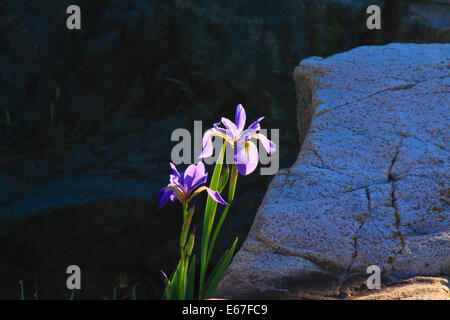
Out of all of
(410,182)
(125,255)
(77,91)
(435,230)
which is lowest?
(125,255)

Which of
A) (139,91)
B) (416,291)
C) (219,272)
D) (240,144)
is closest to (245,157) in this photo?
(240,144)

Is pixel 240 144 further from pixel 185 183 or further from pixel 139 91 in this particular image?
pixel 139 91

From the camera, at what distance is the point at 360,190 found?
2.28 m

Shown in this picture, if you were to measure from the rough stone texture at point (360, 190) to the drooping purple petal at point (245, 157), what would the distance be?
0.47 meters

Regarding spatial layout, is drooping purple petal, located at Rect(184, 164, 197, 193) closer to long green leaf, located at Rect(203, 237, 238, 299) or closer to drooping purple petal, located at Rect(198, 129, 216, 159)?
drooping purple petal, located at Rect(198, 129, 216, 159)

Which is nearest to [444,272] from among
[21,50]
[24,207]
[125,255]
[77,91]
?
[125,255]

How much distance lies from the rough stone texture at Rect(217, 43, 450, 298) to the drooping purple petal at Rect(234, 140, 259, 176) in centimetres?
47

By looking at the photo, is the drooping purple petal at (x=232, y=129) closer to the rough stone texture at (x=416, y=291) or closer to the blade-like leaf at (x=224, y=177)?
the blade-like leaf at (x=224, y=177)

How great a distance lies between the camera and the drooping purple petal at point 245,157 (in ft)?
5.60

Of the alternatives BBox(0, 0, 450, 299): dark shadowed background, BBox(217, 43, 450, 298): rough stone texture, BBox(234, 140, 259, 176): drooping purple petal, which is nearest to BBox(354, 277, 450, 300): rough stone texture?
BBox(217, 43, 450, 298): rough stone texture

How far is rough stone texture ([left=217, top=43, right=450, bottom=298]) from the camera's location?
197cm

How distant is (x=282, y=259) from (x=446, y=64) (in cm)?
161
